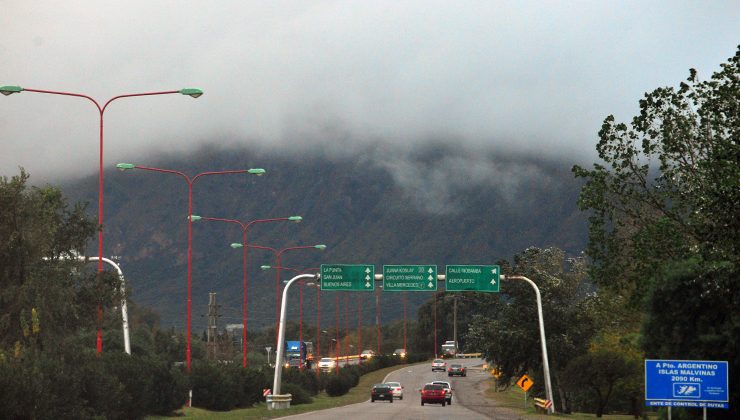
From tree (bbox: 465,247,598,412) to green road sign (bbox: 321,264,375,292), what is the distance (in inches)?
710

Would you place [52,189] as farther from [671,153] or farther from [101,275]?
[671,153]

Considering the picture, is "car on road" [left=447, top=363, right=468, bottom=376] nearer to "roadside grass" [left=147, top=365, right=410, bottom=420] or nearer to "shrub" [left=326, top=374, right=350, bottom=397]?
"roadside grass" [left=147, top=365, right=410, bottom=420]

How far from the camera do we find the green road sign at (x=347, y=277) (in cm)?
5991

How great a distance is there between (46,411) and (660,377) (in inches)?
714

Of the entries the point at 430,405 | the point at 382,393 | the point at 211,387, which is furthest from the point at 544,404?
the point at 382,393

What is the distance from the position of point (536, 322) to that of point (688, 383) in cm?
4677

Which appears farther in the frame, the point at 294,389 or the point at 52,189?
the point at 294,389

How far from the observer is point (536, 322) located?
7662 centimetres

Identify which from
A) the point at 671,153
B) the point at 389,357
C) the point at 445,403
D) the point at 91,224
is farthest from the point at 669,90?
the point at 389,357

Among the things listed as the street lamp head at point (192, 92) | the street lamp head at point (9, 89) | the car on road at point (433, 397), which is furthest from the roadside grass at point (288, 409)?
the street lamp head at point (9, 89)

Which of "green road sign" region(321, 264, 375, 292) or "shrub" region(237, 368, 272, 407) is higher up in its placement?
"green road sign" region(321, 264, 375, 292)

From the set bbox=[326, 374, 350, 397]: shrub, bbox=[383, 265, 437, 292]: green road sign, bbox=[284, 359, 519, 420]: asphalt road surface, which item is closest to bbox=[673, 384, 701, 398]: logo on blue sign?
bbox=[284, 359, 519, 420]: asphalt road surface

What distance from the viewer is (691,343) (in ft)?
135

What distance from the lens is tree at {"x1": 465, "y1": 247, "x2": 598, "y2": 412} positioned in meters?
75.2
